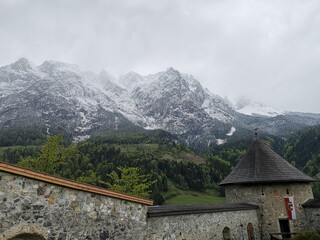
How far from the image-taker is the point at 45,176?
27.6 feet

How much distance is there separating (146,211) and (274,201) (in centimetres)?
1307

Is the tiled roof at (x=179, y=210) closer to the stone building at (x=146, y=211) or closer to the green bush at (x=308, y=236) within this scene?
the stone building at (x=146, y=211)

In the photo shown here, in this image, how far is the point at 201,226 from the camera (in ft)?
47.8

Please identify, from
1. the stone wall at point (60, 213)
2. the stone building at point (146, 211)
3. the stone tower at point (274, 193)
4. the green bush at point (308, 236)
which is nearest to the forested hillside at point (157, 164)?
the stone tower at point (274, 193)

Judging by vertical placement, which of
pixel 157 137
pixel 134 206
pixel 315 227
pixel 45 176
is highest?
pixel 157 137

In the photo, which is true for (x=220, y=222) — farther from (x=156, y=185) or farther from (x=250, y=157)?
(x=156, y=185)

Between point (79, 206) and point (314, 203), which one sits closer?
point (79, 206)

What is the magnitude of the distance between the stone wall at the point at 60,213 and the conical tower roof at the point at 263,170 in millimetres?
13004

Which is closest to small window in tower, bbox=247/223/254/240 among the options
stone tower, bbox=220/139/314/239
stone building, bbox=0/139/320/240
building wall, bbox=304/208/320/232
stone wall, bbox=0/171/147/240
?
stone building, bbox=0/139/320/240

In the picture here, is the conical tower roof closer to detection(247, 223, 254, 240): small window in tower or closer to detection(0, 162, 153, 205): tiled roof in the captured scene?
detection(247, 223, 254, 240): small window in tower

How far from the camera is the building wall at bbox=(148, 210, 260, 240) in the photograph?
12.2 meters

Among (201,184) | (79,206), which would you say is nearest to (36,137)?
(201,184)

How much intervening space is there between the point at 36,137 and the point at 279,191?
153 metres

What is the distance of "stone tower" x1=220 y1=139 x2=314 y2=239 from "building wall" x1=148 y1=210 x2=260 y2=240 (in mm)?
1563
